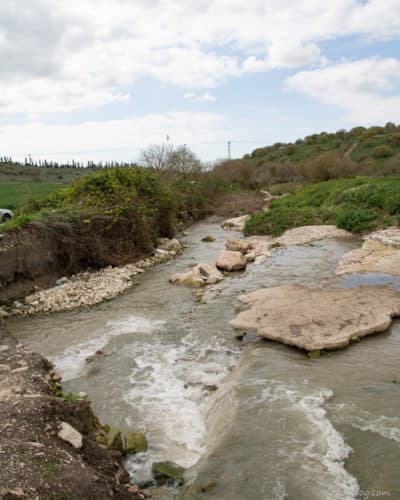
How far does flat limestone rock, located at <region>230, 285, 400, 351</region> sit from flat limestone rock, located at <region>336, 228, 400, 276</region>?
8.02 ft

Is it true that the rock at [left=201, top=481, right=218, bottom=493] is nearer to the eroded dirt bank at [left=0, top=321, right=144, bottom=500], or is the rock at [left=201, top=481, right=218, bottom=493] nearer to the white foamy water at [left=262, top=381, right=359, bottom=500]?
the eroded dirt bank at [left=0, top=321, right=144, bottom=500]

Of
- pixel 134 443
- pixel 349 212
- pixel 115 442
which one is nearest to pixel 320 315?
pixel 134 443

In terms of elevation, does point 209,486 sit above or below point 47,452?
below

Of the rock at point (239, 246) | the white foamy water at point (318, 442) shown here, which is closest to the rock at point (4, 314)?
the white foamy water at point (318, 442)

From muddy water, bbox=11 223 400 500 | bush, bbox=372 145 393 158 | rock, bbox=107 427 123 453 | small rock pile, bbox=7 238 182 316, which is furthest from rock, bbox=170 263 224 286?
bush, bbox=372 145 393 158

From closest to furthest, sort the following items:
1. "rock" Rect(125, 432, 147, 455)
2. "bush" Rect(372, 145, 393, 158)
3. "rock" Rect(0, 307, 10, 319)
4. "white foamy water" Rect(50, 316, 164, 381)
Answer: "rock" Rect(125, 432, 147, 455) → "white foamy water" Rect(50, 316, 164, 381) → "rock" Rect(0, 307, 10, 319) → "bush" Rect(372, 145, 393, 158)

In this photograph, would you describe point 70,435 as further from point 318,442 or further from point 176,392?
point 318,442

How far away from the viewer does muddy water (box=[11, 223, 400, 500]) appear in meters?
4.95

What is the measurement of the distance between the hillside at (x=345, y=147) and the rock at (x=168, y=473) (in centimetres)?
4714

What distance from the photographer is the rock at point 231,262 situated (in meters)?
15.4

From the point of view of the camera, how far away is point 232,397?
6680 millimetres

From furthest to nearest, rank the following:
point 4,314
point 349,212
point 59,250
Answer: point 349,212, point 59,250, point 4,314

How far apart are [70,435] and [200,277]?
925 centimetres

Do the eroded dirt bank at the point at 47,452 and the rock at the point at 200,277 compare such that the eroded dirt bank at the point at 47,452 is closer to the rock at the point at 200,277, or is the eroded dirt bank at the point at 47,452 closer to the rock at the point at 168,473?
the rock at the point at 168,473
